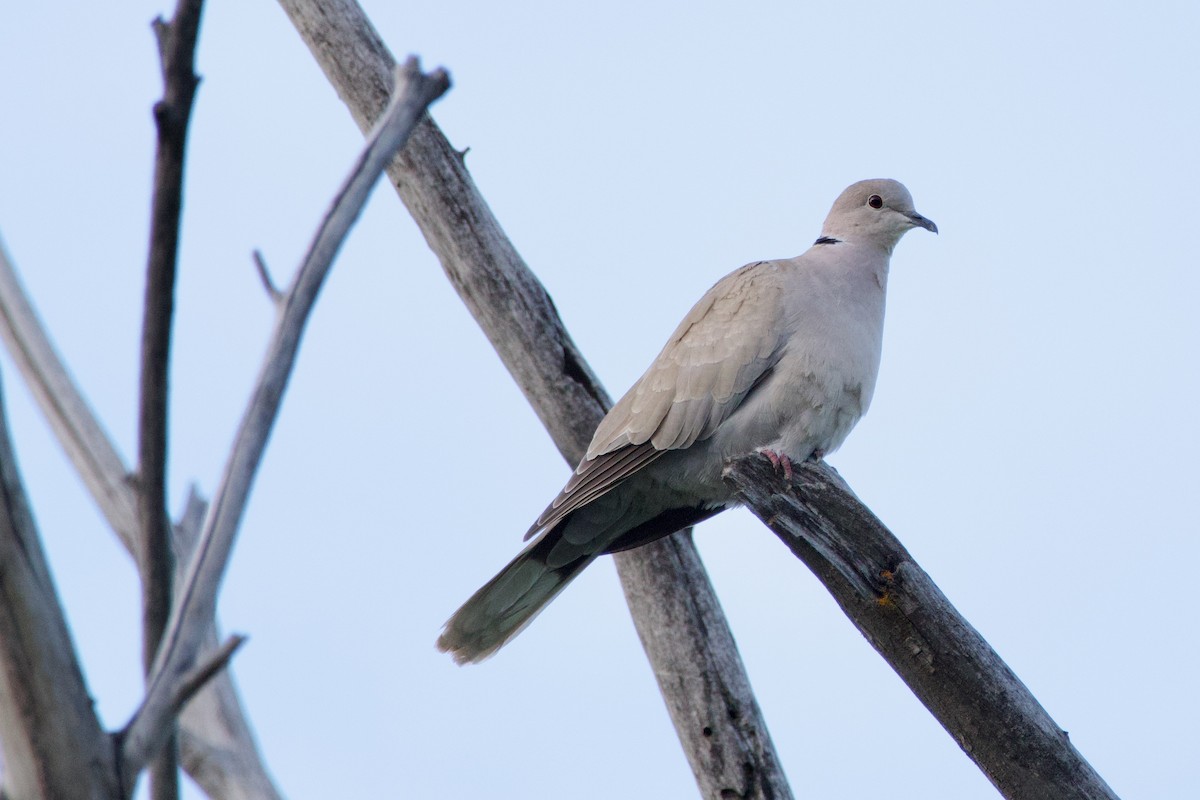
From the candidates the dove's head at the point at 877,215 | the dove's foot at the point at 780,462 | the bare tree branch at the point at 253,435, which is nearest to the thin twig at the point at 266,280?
the bare tree branch at the point at 253,435

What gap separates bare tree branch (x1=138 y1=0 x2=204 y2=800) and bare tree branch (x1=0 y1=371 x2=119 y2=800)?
0.15 metres

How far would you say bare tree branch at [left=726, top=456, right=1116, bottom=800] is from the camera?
291cm

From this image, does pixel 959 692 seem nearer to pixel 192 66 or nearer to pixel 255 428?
pixel 255 428

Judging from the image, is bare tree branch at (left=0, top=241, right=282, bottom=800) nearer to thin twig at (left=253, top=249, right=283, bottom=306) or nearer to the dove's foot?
thin twig at (left=253, top=249, right=283, bottom=306)

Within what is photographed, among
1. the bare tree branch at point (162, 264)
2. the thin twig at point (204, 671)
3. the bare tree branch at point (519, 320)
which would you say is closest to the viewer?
the thin twig at point (204, 671)

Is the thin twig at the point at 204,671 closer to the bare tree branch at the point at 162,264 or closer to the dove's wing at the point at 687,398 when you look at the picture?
the bare tree branch at the point at 162,264

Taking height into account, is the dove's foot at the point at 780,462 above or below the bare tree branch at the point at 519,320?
below

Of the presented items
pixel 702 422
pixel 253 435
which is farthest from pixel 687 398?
pixel 253 435

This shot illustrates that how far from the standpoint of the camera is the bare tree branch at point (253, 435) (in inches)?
63.9

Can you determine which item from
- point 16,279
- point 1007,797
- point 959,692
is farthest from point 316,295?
point 1007,797

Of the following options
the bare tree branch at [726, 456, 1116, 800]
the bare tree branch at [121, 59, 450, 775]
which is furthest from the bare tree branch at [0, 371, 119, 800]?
the bare tree branch at [726, 456, 1116, 800]

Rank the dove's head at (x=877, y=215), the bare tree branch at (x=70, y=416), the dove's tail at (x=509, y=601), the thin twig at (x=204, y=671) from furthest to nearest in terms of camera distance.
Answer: the dove's head at (x=877, y=215) → the dove's tail at (x=509, y=601) → the bare tree branch at (x=70, y=416) → the thin twig at (x=204, y=671)

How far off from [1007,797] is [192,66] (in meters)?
2.39

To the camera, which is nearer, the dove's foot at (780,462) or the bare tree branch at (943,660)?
the bare tree branch at (943,660)
